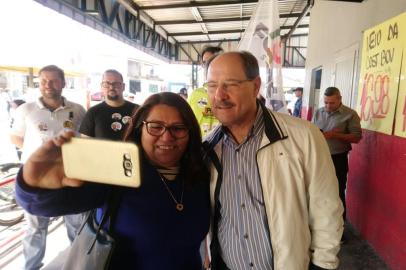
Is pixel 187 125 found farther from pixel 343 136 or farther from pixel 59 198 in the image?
pixel 343 136

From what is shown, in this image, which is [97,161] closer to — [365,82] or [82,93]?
[365,82]

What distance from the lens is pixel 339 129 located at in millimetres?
3217

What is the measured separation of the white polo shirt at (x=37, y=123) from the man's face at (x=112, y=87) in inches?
17.8

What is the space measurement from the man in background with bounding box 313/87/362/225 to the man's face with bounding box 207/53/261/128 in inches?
84.7

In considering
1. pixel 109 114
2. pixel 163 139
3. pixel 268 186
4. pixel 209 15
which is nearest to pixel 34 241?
pixel 109 114

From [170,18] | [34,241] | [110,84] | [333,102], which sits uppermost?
[170,18]

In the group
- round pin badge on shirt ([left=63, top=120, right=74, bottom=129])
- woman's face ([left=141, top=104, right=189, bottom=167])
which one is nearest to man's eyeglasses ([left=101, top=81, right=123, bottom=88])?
round pin badge on shirt ([left=63, top=120, right=74, bottom=129])

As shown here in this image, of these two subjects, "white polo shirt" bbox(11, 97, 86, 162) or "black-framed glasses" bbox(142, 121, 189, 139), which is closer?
"black-framed glasses" bbox(142, 121, 189, 139)

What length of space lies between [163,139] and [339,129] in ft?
8.61

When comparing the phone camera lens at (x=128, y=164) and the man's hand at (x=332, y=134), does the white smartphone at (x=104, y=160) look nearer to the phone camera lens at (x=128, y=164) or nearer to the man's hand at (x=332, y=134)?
the phone camera lens at (x=128, y=164)

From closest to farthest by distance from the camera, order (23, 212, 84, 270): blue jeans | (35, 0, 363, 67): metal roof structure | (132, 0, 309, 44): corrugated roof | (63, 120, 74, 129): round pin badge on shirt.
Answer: (23, 212, 84, 270): blue jeans
(63, 120, 74, 129): round pin badge on shirt
(35, 0, 363, 67): metal roof structure
(132, 0, 309, 44): corrugated roof

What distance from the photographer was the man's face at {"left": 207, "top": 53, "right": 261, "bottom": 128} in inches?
52.2

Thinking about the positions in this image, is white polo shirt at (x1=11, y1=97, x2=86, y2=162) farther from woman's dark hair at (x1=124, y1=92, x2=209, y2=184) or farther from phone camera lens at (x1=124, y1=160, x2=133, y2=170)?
phone camera lens at (x1=124, y1=160, x2=133, y2=170)

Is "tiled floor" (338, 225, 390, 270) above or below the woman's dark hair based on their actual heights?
below
